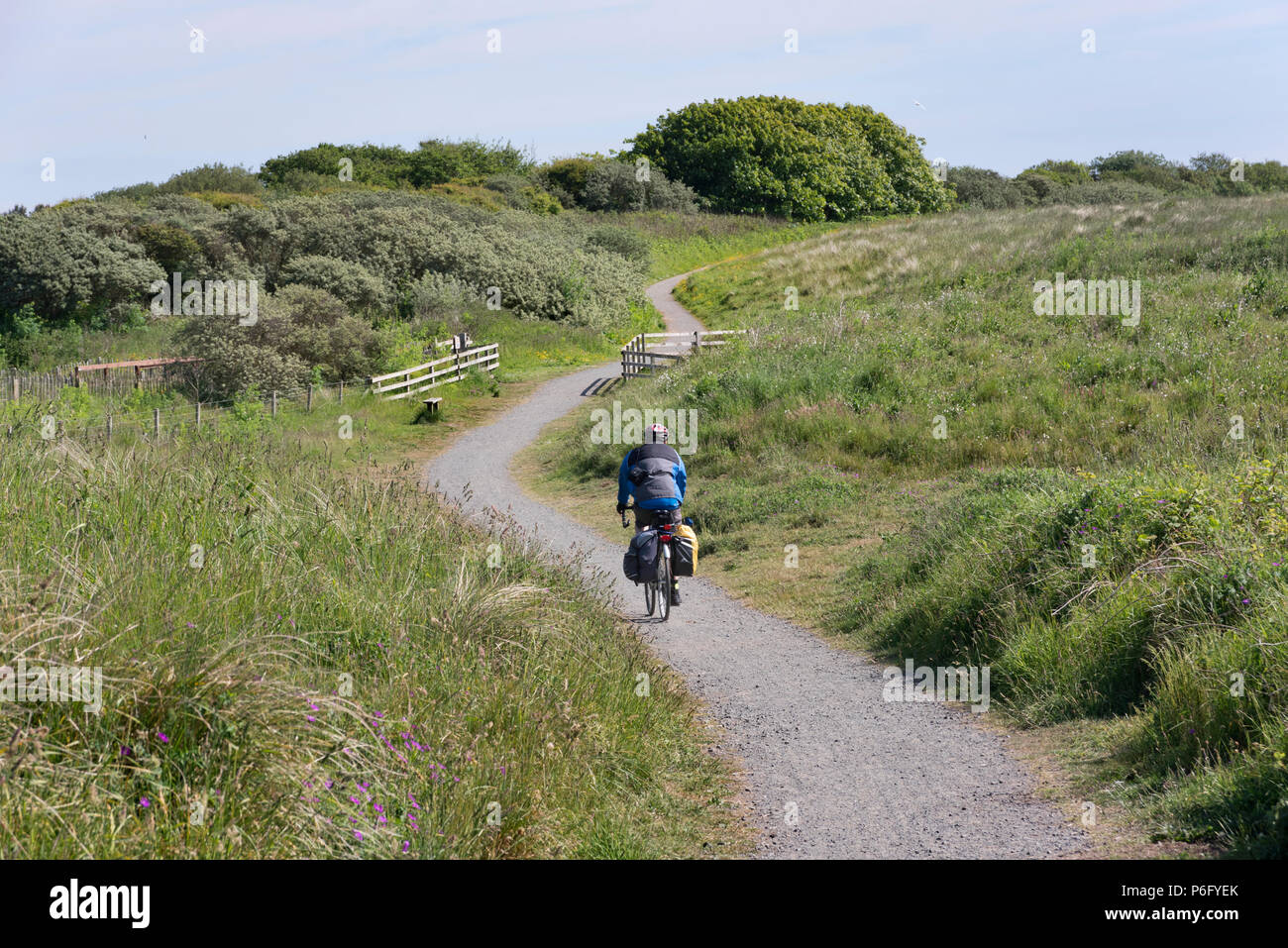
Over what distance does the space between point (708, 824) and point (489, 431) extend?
20.9 meters

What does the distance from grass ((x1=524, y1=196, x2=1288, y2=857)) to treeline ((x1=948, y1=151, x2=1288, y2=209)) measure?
4090 centimetres

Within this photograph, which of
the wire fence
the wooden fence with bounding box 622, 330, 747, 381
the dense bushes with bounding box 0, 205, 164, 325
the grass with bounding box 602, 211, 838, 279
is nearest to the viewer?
the wire fence

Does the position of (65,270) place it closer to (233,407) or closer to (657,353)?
(233,407)

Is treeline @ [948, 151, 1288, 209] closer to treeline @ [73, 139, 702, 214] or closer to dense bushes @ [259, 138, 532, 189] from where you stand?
treeline @ [73, 139, 702, 214]

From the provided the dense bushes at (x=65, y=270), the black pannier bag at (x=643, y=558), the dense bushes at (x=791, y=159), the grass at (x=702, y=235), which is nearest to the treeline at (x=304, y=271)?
the dense bushes at (x=65, y=270)

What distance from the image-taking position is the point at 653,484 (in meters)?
10.3

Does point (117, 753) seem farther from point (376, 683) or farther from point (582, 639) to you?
point (582, 639)

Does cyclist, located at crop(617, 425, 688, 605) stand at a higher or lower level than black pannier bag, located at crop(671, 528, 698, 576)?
higher

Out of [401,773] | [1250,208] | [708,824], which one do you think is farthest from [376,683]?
[1250,208]

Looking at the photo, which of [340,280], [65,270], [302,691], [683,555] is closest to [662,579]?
[683,555]

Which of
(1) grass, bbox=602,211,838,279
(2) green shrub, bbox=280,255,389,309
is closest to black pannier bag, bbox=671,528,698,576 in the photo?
(2) green shrub, bbox=280,255,389,309

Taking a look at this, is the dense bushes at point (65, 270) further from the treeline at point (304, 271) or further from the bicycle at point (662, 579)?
the bicycle at point (662, 579)

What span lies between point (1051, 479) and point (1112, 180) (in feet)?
274

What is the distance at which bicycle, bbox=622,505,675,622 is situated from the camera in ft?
33.7
